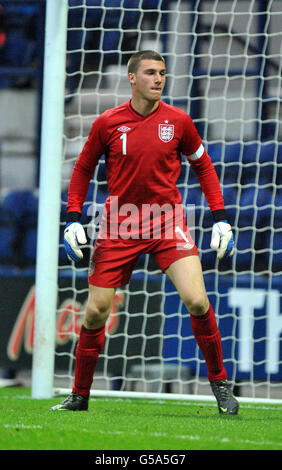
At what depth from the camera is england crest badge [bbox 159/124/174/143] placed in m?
4.71

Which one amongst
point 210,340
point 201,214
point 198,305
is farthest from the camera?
point 201,214

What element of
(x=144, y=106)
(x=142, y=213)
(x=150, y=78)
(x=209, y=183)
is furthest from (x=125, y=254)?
(x=150, y=78)

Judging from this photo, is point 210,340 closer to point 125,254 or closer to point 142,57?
point 125,254

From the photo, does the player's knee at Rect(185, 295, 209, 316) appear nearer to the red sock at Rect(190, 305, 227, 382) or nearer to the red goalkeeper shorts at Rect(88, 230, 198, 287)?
the red sock at Rect(190, 305, 227, 382)

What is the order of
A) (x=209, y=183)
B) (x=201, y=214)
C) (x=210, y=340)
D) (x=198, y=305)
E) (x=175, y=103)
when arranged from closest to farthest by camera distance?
(x=198, y=305) → (x=210, y=340) → (x=209, y=183) → (x=201, y=214) → (x=175, y=103)

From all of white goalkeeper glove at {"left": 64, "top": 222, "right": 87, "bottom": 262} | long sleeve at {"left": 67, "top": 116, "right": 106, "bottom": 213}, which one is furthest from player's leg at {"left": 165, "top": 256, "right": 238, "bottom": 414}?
long sleeve at {"left": 67, "top": 116, "right": 106, "bottom": 213}

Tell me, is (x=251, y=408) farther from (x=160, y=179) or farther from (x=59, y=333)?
(x=59, y=333)

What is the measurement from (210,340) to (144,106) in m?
1.22

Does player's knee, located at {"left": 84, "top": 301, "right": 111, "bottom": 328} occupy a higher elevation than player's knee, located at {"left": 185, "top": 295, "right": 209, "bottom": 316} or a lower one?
lower

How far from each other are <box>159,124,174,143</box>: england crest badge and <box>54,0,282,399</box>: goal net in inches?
71.6

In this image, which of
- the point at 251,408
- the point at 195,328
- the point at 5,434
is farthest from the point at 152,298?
the point at 5,434

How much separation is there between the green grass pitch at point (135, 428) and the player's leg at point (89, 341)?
107mm

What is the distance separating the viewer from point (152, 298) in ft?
25.2

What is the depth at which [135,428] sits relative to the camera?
407 cm
